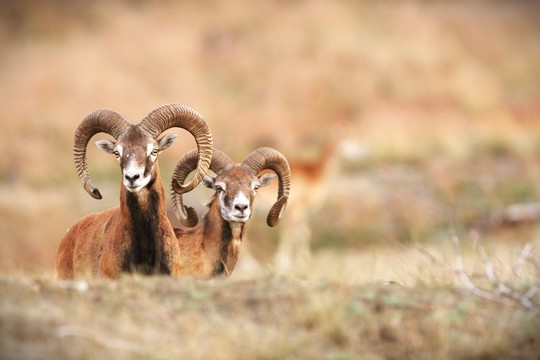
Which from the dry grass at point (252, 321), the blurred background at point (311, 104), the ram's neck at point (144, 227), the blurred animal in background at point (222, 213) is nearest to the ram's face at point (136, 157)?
the ram's neck at point (144, 227)

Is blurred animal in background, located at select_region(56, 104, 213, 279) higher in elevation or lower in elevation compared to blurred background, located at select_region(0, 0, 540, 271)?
lower

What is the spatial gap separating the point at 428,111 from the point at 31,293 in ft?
99.5

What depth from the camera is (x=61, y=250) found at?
12.1m

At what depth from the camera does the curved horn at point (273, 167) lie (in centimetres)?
1231

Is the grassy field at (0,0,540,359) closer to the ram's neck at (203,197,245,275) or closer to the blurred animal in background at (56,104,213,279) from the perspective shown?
the ram's neck at (203,197,245,275)

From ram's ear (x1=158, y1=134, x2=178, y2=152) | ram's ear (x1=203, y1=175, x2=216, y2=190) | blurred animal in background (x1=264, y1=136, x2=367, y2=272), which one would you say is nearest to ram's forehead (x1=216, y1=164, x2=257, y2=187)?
ram's ear (x1=203, y1=175, x2=216, y2=190)

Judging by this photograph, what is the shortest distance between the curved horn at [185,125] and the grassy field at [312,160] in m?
1.41

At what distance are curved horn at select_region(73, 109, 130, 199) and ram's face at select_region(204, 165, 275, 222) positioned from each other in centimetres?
162

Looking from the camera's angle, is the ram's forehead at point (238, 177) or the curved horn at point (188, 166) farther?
the curved horn at point (188, 166)

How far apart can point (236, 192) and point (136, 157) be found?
1791 mm

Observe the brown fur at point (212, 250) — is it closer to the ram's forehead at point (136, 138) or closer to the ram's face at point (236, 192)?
the ram's face at point (236, 192)

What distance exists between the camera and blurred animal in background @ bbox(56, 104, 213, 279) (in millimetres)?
10477

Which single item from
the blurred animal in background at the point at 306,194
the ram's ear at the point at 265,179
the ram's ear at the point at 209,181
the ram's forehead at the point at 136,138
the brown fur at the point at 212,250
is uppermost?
the blurred animal in background at the point at 306,194

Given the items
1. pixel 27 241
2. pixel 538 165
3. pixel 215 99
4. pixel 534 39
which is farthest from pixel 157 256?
pixel 534 39
